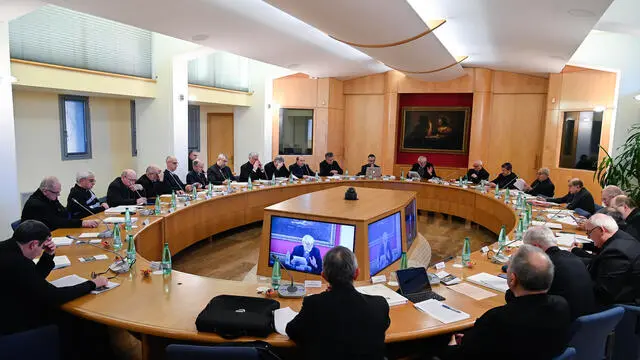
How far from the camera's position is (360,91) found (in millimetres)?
10930

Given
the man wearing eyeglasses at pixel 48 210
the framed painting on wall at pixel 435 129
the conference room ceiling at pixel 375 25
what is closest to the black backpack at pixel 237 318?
the man wearing eyeglasses at pixel 48 210

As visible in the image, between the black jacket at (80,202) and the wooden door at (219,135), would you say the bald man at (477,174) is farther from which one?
the wooden door at (219,135)

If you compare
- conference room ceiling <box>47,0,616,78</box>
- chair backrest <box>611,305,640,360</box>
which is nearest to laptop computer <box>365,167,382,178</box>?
conference room ceiling <box>47,0,616,78</box>

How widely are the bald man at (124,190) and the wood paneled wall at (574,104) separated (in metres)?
7.40

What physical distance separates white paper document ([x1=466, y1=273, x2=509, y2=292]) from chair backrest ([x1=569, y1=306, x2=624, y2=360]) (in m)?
0.60

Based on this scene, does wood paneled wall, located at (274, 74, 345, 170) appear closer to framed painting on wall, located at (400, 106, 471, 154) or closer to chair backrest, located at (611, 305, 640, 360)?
framed painting on wall, located at (400, 106, 471, 154)

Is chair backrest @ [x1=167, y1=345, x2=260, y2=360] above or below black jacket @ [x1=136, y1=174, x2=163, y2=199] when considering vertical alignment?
below

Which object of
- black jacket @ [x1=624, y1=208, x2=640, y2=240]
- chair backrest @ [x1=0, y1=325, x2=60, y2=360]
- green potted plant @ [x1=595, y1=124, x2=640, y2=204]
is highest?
green potted plant @ [x1=595, y1=124, x2=640, y2=204]

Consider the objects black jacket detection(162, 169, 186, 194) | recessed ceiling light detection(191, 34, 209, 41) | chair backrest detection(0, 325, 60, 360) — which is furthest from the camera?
black jacket detection(162, 169, 186, 194)

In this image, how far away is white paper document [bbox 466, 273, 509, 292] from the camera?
2892mm

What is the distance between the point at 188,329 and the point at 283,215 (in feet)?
6.72

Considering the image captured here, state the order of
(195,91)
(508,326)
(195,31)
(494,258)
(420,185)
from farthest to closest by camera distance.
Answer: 1. (195,91)
2. (420,185)
3. (195,31)
4. (494,258)
5. (508,326)

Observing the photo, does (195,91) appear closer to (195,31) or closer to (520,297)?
(195,31)

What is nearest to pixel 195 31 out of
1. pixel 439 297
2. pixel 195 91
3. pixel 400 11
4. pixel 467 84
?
pixel 400 11
